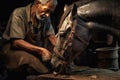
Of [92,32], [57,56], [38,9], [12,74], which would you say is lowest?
[12,74]

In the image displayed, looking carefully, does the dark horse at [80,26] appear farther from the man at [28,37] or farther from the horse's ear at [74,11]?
the man at [28,37]

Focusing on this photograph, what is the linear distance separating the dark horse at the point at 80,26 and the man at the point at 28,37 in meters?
0.26

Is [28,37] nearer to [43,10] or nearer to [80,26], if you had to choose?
[43,10]

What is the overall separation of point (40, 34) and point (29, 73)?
58cm

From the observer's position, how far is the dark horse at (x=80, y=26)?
315 cm

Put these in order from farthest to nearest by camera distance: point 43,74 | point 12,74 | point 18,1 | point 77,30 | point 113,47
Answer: point 18,1
point 113,47
point 12,74
point 43,74
point 77,30

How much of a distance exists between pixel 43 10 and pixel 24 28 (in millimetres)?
386

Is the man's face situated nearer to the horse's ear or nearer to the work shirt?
the work shirt

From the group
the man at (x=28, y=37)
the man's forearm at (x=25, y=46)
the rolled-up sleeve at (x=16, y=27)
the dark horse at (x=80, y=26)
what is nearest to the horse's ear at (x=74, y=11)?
the dark horse at (x=80, y=26)

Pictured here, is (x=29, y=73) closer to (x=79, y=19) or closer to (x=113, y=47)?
(x=79, y=19)

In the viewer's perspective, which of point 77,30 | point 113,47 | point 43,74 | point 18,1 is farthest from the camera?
point 18,1

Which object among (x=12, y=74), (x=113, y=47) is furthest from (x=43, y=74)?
(x=113, y=47)

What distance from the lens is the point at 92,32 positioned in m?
3.30

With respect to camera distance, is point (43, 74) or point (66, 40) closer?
point (66, 40)
